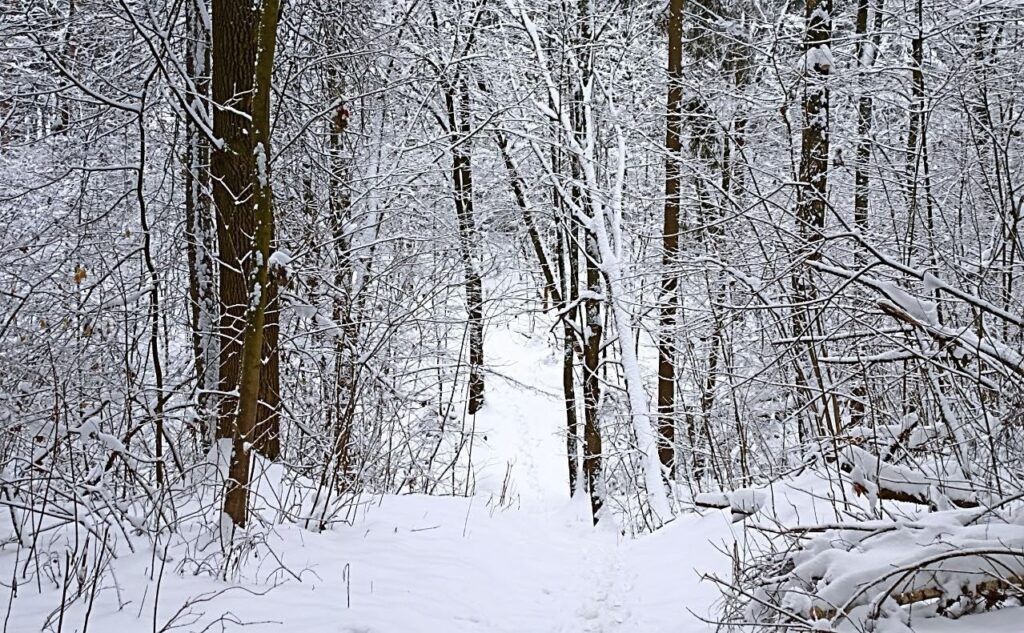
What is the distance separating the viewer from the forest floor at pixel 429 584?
136 inches

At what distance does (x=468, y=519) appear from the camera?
21.5ft

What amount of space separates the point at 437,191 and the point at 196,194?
5822 mm

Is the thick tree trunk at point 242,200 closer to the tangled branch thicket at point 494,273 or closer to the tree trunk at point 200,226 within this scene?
the tangled branch thicket at point 494,273

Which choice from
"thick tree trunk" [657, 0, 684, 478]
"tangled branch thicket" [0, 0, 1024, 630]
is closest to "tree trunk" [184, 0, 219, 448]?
"tangled branch thicket" [0, 0, 1024, 630]

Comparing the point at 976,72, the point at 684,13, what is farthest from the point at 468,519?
the point at 684,13

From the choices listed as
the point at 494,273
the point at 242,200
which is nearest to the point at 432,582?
the point at 242,200

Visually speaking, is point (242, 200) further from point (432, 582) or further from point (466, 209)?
point (466, 209)

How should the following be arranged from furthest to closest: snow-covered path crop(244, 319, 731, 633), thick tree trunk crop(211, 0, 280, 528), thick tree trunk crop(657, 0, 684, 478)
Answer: thick tree trunk crop(657, 0, 684, 478), thick tree trunk crop(211, 0, 280, 528), snow-covered path crop(244, 319, 731, 633)

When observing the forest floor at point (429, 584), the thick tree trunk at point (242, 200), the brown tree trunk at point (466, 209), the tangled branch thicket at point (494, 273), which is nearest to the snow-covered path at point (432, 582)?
the forest floor at point (429, 584)

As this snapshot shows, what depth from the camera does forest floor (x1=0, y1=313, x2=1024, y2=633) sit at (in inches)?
136

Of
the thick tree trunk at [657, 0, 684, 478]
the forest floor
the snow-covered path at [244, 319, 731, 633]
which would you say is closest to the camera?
the forest floor

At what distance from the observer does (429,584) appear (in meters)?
4.55

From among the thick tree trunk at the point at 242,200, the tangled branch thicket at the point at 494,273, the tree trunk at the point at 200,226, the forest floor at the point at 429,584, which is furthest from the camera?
the tree trunk at the point at 200,226

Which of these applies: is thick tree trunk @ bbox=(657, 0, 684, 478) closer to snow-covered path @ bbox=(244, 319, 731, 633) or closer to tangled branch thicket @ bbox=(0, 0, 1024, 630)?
tangled branch thicket @ bbox=(0, 0, 1024, 630)
